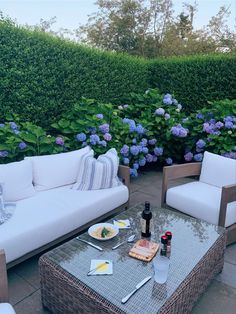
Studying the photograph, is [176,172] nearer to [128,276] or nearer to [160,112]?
[128,276]

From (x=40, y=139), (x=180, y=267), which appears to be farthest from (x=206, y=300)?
(x=40, y=139)

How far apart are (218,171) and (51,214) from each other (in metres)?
1.87

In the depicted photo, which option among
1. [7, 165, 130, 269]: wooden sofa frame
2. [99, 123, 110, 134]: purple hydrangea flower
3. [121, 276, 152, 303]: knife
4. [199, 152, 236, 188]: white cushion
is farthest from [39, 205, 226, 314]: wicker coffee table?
[99, 123, 110, 134]: purple hydrangea flower

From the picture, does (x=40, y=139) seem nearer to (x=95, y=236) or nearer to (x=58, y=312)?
(x=95, y=236)

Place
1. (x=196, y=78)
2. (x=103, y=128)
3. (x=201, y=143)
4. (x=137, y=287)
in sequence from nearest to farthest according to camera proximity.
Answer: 1. (x=137, y=287)
2. (x=103, y=128)
3. (x=201, y=143)
4. (x=196, y=78)

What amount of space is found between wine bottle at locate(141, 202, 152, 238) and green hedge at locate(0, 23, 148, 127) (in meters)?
2.39

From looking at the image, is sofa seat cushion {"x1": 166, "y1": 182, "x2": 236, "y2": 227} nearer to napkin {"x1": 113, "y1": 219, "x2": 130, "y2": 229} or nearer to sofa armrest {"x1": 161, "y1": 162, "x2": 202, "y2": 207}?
sofa armrest {"x1": 161, "y1": 162, "x2": 202, "y2": 207}

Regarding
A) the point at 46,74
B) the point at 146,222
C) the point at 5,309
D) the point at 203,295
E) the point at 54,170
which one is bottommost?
the point at 203,295

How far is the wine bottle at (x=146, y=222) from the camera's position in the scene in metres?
1.87

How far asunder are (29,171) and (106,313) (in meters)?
1.66

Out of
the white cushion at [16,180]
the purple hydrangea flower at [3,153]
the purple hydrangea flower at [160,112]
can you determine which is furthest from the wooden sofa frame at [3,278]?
the purple hydrangea flower at [160,112]

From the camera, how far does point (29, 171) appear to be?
258cm

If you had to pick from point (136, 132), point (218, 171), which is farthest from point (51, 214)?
point (136, 132)

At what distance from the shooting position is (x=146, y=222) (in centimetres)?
188
